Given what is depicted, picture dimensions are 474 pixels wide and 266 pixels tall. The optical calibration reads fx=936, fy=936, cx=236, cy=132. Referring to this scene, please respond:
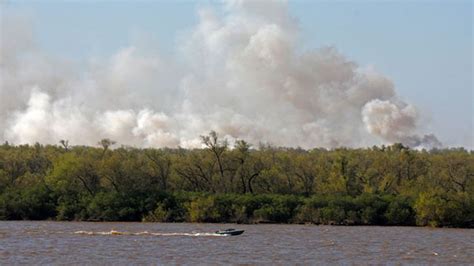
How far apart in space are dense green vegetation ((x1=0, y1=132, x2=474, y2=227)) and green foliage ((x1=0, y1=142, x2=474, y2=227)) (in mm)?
134

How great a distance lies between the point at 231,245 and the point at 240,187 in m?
48.3

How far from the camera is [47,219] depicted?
117 meters

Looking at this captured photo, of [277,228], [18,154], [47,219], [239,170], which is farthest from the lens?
[18,154]

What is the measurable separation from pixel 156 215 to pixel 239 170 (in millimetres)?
16060

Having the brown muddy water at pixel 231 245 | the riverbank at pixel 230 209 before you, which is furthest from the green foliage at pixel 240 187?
the brown muddy water at pixel 231 245

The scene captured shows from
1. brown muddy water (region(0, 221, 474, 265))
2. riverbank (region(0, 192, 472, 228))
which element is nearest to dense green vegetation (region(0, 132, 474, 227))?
riverbank (region(0, 192, 472, 228))

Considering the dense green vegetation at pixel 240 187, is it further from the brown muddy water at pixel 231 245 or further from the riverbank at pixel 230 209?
the brown muddy water at pixel 231 245

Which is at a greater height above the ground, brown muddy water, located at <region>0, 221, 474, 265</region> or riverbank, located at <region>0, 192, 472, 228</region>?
riverbank, located at <region>0, 192, 472, 228</region>

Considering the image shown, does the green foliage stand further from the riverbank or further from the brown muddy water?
the brown muddy water

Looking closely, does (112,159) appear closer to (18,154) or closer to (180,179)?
(180,179)

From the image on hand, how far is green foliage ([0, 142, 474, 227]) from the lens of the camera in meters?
109

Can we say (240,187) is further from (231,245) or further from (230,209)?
(231,245)

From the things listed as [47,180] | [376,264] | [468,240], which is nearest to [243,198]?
[47,180]

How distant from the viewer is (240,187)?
124812mm
